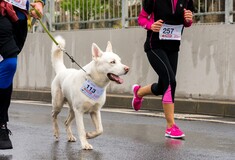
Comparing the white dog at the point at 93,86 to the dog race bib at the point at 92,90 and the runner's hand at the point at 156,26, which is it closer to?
the dog race bib at the point at 92,90

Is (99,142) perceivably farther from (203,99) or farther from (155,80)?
(155,80)

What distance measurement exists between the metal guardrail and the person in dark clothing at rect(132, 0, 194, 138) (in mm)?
3713

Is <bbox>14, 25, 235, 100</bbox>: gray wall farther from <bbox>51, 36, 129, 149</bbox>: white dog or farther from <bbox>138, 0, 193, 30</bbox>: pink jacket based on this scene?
<bbox>51, 36, 129, 149</bbox>: white dog

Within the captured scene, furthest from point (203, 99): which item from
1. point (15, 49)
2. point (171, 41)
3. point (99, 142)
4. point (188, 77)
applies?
point (15, 49)

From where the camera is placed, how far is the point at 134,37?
1409cm

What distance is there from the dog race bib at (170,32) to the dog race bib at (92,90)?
150 cm

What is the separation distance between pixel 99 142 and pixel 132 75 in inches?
247

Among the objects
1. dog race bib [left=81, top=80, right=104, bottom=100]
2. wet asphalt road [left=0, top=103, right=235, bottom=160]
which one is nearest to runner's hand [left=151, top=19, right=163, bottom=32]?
wet asphalt road [left=0, top=103, right=235, bottom=160]

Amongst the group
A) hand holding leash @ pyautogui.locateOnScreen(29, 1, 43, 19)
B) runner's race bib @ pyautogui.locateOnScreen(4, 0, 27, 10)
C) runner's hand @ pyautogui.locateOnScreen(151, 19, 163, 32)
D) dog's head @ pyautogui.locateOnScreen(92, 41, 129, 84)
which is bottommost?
dog's head @ pyautogui.locateOnScreen(92, 41, 129, 84)

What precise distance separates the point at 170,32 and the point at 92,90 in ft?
5.42

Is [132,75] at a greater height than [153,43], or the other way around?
[153,43]

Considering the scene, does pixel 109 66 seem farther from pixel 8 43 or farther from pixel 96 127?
pixel 8 43

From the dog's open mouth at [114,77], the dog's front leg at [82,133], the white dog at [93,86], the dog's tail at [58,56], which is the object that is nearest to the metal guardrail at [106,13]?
the dog's tail at [58,56]

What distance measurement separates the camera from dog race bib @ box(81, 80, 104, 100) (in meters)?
7.29
